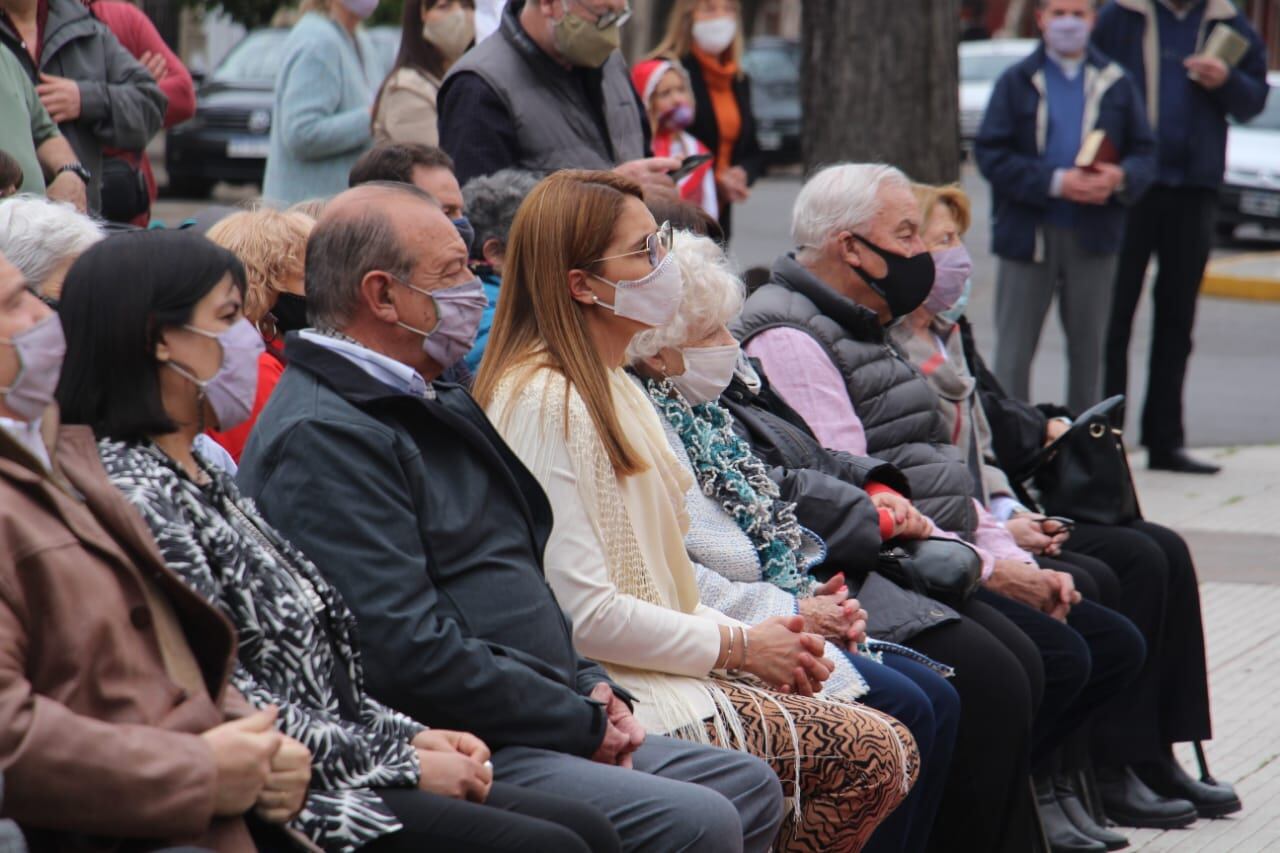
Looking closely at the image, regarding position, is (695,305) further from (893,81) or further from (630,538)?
(893,81)

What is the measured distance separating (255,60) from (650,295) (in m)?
16.7

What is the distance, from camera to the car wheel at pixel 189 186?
1988cm

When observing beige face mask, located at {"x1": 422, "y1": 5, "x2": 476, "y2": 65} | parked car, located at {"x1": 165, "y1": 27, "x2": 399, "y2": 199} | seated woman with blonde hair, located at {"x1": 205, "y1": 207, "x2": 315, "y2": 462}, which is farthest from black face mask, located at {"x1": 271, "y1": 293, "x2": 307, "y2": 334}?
parked car, located at {"x1": 165, "y1": 27, "x2": 399, "y2": 199}

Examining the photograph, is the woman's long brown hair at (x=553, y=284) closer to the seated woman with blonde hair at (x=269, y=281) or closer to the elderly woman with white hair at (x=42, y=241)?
the seated woman with blonde hair at (x=269, y=281)

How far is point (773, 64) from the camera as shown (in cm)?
2825

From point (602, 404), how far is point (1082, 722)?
6.32 ft

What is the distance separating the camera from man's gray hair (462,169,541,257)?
4.69 metres

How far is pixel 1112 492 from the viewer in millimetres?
5449

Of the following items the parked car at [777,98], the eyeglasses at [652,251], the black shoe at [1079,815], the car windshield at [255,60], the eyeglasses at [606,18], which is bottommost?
the parked car at [777,98]

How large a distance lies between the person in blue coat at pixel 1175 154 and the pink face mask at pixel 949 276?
4.11 meters

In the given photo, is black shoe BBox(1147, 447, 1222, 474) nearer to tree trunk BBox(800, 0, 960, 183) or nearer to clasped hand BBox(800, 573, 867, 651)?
tree trunk BBox(800, 0, 960, 183)

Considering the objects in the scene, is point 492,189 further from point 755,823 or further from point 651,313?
point 755,823

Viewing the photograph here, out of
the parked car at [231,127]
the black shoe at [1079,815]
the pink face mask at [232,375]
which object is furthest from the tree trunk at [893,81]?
the parked car at [231,127]

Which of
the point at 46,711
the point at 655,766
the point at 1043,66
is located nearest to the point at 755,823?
the point at 655,766
